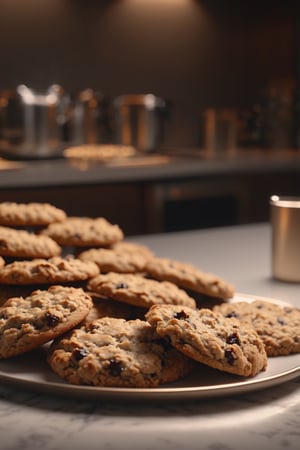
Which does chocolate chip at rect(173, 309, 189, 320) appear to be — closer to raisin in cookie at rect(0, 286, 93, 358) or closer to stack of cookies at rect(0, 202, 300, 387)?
stack of cookies at rect(0, 202, 300, 387)

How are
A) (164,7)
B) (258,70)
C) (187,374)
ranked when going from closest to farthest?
(187,374)
(164,7)
(258,70)

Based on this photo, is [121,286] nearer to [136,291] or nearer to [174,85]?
[136,291]

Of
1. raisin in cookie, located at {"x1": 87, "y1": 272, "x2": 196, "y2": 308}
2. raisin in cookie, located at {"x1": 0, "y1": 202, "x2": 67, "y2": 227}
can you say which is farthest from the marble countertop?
raisin in cookie, located at {"x1": 87, "y1": 272, "x2": 196, "y2": 308}

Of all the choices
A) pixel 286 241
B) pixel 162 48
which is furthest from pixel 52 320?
pixel 162 48

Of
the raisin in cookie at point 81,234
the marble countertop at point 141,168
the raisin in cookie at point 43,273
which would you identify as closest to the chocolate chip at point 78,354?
the raisin in cookie at point 43,273

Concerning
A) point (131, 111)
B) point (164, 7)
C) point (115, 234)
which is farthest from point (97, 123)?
point (115, 234)

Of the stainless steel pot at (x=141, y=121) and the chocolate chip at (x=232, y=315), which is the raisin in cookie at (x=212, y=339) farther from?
the stainless steel pot at (x=141, y=121)

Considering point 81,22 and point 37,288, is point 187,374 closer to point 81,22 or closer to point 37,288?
point 37,288
